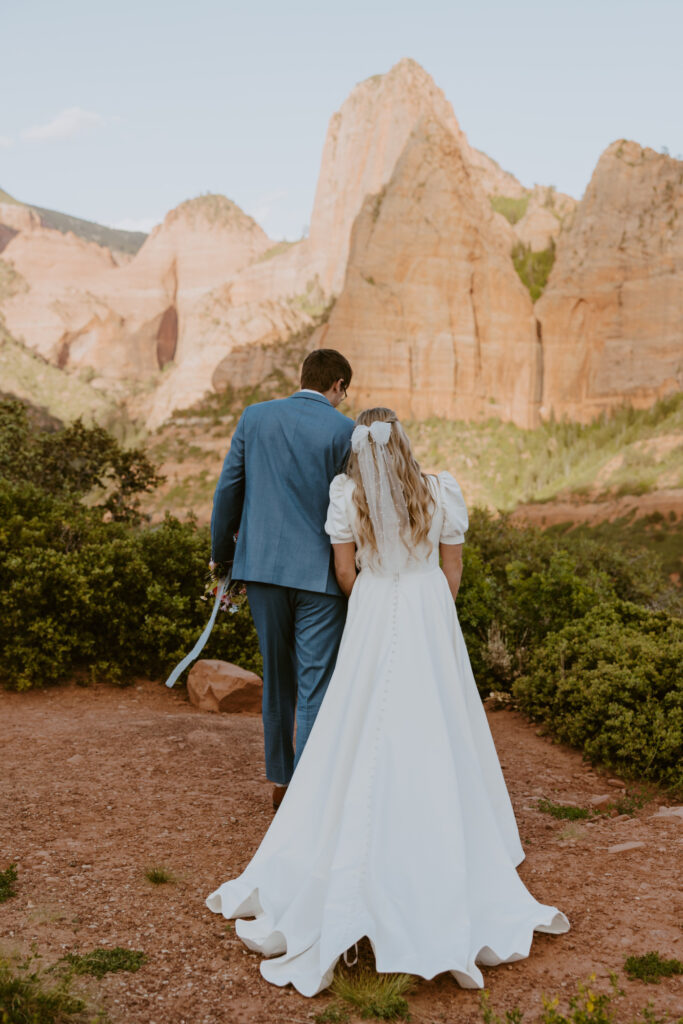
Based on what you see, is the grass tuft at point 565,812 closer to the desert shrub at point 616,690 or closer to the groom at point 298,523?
the desert shrub at point 616,690

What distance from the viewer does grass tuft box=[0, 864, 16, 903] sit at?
132 inches

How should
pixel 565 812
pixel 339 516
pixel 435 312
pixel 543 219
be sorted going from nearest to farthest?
pixel 339 516 < pixel 565 812 < pixel 435 312 < pixel 543 219

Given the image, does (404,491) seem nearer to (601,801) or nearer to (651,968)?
(651,968)

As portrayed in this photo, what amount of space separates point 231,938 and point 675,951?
1.74 metres

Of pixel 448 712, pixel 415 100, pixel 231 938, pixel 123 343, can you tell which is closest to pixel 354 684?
pixel 448 712

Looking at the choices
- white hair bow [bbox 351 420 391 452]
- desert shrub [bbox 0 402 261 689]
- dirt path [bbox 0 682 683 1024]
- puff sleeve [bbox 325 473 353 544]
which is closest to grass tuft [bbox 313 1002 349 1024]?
dirt path [bbox 0 682 683 1024]

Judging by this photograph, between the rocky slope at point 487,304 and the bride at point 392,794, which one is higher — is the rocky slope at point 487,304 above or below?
above

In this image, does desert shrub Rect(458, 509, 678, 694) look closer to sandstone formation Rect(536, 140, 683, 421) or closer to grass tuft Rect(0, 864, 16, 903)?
grass tuft Rect(0, 864, 16, 903)

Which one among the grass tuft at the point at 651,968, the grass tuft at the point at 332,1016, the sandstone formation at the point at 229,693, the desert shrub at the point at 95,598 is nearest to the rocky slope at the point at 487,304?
the desert shrub at the point at 95,598

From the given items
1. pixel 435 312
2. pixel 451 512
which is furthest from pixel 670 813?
pixel 435 312

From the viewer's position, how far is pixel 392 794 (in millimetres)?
3045

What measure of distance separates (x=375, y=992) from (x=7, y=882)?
1.72 meters

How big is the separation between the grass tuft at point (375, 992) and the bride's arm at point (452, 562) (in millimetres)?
1520

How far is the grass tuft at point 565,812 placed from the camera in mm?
5004
